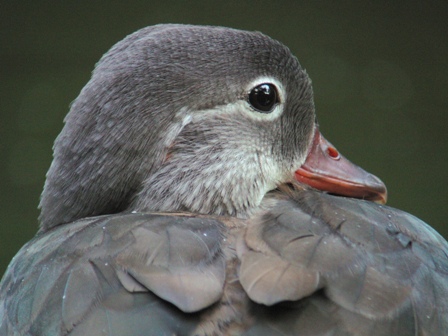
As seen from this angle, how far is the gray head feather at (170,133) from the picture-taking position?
193 centimetres

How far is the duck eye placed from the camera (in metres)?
2.09

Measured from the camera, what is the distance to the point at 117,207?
1.96 metres

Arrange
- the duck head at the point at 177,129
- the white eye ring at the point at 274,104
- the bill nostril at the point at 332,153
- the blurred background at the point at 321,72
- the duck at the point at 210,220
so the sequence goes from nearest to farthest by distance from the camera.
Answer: the duck at the point at 210,220
the duck head at the point at 177,129
the white eye ring at the point at 274,104
the bill nostril at the point at 332,153
the blurred background at the point at 321,72

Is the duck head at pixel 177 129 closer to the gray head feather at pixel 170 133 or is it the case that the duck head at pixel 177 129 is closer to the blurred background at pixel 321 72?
the gray head feather at pixel 170 133

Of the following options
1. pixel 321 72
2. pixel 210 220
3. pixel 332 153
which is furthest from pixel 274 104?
pixel 321 72

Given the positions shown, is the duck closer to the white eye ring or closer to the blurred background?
the white eye ring

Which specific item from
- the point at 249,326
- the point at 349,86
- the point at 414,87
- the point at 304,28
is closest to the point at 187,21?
the point at 304,28

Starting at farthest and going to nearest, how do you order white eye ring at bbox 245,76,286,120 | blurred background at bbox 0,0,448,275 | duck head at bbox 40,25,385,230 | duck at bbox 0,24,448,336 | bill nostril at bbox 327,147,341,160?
blurred background at bbox 0,0,448,275 < bill nostril at bbox 327,147,341,160 < white eye ring at bbox 245,76,286,120 < duck head at bbox 40,25,385,230 < duck at bbox 0,24,448,336

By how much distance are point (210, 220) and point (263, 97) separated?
0.47 m

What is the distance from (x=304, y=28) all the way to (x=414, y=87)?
0.63 m

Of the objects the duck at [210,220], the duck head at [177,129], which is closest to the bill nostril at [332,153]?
the duck at [210,220]

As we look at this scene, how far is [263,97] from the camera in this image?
6.88 feet

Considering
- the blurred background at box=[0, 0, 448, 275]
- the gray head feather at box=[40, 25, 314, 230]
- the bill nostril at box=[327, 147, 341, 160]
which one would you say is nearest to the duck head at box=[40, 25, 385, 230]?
the gray head feather at box=[40, 25, 314, 230]

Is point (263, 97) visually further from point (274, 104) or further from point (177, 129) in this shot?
point (177, 129)
